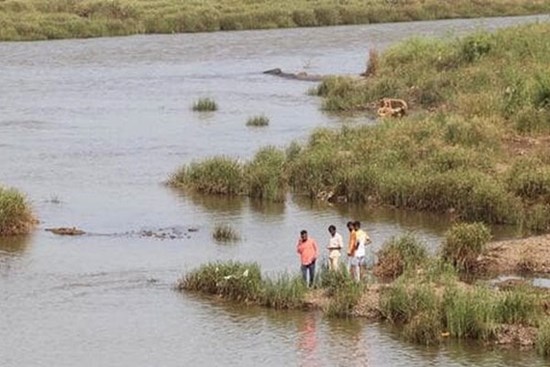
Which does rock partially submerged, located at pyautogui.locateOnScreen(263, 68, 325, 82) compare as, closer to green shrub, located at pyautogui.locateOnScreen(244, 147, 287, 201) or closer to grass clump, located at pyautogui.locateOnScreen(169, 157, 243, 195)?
green shrub, located at pyautogui.locateOnScreen(244, 147, 287, 201)

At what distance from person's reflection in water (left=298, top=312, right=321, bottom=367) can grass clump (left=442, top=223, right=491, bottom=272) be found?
4268 mm

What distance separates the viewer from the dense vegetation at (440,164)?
111 feet

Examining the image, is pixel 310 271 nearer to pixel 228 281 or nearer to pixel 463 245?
pixel 228 281

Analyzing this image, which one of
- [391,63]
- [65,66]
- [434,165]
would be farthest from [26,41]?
[434,165]

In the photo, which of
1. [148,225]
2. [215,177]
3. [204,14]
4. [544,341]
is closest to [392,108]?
[215,177]

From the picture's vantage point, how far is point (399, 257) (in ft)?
90.7

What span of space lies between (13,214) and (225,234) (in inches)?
197

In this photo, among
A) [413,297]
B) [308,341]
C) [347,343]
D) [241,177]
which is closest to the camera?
[347,343]

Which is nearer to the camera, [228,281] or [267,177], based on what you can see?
[228,281]

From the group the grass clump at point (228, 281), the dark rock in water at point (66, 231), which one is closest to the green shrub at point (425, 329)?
the grass clump at point (228, 281)

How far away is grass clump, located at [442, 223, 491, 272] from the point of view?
91.9ft

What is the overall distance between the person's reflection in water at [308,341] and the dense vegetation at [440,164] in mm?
9492

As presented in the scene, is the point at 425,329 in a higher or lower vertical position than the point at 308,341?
higher

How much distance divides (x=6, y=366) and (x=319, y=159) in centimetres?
1598
